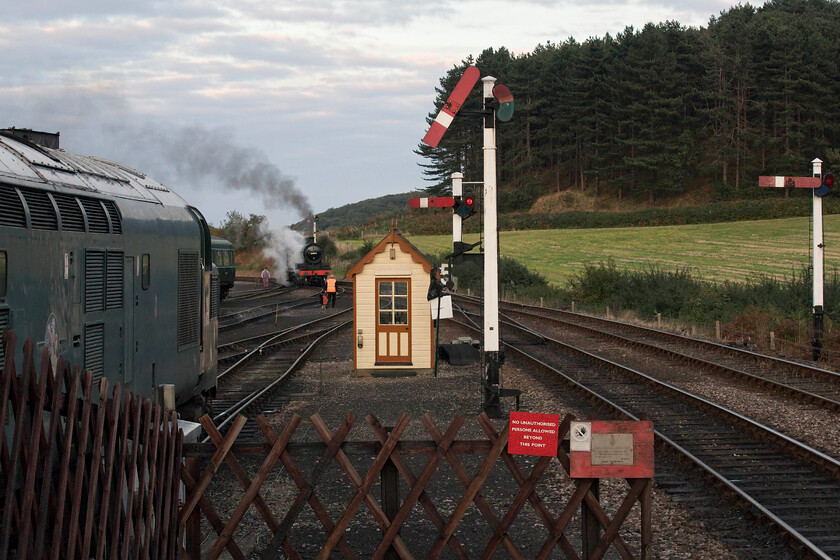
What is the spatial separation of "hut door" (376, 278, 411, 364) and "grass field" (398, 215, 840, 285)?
77.7 ft

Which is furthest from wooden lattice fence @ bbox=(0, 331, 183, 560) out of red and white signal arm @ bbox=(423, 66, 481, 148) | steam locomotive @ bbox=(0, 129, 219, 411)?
red and white signal arm @ bbox=(423, 66, 481, 148)

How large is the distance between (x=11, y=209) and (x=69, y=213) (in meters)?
1.15

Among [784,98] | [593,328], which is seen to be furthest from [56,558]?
[784,98]

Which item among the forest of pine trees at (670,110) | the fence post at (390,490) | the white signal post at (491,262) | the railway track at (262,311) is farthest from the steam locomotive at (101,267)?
the forest of pine trees at (670,110)

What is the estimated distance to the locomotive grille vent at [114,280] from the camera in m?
7.67

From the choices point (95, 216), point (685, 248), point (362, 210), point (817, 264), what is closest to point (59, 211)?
point (95, 216)

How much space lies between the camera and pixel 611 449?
205 inches

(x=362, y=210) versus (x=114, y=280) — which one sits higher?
(x=362, y=210)

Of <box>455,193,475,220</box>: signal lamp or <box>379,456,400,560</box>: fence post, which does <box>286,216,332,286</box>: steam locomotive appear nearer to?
<box>455,193,475,220</box>: signal lamp

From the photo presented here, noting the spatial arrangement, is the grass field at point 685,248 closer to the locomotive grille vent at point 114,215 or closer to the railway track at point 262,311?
the railway track at point 262,311

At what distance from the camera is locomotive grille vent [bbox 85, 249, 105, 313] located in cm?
719

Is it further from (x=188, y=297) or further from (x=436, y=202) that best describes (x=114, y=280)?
(x=436, y=202)

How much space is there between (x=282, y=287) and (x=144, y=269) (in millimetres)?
44442

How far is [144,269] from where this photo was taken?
880 cm
